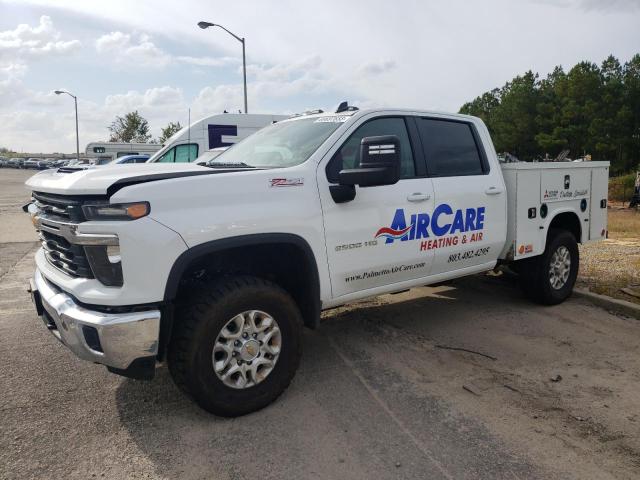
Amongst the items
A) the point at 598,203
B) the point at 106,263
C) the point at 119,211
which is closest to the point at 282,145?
the point at 119,211

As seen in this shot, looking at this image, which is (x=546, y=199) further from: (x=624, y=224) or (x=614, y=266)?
(x=624, y=224)

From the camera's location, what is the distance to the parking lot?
9.27 feet

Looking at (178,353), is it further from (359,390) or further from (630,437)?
(630,437)

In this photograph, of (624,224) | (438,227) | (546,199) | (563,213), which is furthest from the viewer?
(624,224)

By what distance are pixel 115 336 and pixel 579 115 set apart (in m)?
36.2

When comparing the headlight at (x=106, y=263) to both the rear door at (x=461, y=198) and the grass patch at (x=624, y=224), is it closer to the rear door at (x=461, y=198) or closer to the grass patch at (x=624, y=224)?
the rear door at (x=461, y=198)

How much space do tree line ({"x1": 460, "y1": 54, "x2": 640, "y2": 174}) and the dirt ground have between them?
71.8 feet

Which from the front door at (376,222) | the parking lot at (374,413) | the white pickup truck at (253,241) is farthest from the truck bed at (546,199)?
the front door at (376,222)

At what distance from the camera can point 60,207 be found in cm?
315

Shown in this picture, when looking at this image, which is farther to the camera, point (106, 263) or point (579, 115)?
point (579, 115)

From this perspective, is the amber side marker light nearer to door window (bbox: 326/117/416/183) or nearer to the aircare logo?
door window (bbox: 326/117/416/183)

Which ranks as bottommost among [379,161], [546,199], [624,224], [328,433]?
[328,433]

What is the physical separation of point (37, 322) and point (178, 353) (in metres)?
2.96

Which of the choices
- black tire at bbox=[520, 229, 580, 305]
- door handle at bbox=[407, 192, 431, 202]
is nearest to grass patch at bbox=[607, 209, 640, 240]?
black tire at bbox=[520, 229, 580, 305]
